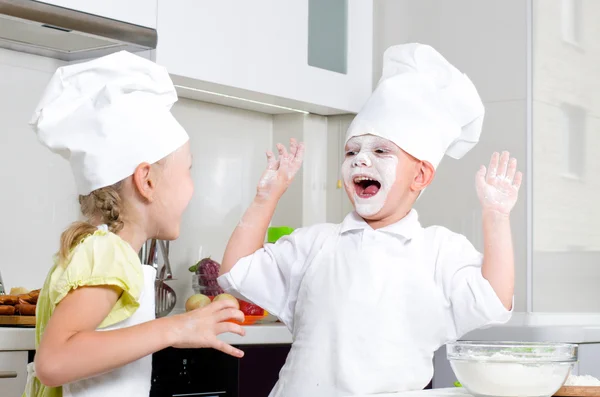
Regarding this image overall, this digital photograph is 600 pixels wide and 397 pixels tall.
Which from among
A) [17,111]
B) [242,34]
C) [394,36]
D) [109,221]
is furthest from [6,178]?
[394,36]

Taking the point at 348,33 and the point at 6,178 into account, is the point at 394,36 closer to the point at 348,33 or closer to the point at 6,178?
the point at 348,33

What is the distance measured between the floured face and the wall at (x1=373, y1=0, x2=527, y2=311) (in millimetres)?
975

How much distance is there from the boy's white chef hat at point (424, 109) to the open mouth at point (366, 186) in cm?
8

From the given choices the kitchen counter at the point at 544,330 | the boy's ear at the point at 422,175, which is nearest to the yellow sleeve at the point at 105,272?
the boy's ear at the point at 422,175

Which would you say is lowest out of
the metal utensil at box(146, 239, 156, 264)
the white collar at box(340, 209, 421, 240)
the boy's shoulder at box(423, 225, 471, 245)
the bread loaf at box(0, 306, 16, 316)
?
the bread loaf at box(0, 306, 16, 316)

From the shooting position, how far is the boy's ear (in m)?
1.71

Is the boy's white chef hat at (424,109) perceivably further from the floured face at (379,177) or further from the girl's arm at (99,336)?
the girl's arm at (99,336)

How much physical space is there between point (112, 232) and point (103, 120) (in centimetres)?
16

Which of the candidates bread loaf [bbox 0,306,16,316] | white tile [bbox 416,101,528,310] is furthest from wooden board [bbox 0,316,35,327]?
white tile [bbox 416,101,528,310]

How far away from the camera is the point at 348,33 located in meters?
2.88

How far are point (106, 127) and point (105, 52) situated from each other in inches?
40.3

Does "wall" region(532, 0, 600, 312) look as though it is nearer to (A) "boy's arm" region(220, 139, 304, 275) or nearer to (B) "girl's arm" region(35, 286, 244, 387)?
(A) "boy's arm" region(220, 139, 304, 275)

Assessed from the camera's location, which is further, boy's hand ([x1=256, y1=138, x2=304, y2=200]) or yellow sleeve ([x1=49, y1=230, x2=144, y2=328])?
boy's hand ([x1=256, y1=138, x2=304, y2=200])

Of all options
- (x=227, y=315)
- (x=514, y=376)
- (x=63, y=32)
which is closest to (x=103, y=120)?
(x=227, y=315)
